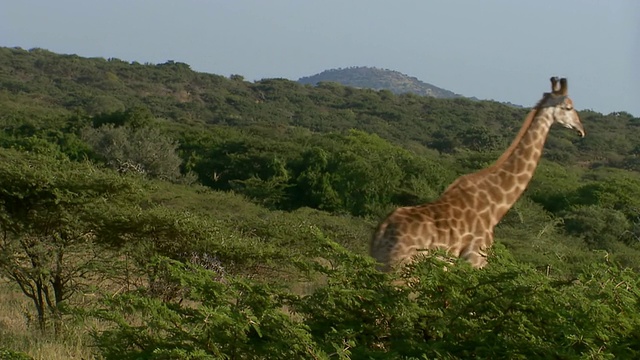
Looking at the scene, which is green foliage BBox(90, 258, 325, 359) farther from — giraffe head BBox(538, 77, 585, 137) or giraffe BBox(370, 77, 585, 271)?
giraffe head BBox(538, 77, 585, 137)

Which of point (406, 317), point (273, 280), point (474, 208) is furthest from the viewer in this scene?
point (273, 280)

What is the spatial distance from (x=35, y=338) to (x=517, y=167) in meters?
3.66

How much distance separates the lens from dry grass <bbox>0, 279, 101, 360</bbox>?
20.3 ft

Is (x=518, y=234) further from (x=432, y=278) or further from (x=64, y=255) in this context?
(x=432, y=278)

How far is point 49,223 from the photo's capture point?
8445 mm

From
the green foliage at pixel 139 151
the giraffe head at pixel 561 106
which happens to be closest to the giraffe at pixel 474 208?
the giraffe head at pixel 561 106

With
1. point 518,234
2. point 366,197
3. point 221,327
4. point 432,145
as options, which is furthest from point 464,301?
point 432,145

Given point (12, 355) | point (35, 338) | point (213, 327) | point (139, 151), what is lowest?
point (139, 151)

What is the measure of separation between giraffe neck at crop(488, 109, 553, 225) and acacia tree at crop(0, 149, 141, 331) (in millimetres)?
3357

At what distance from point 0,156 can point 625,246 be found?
1317cm

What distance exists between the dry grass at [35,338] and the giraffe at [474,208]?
1.83m

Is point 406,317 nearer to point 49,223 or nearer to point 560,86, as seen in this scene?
point 560,86

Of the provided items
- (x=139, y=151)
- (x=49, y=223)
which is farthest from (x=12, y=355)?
(x=139, y=151)

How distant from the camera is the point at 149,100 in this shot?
66.0m
